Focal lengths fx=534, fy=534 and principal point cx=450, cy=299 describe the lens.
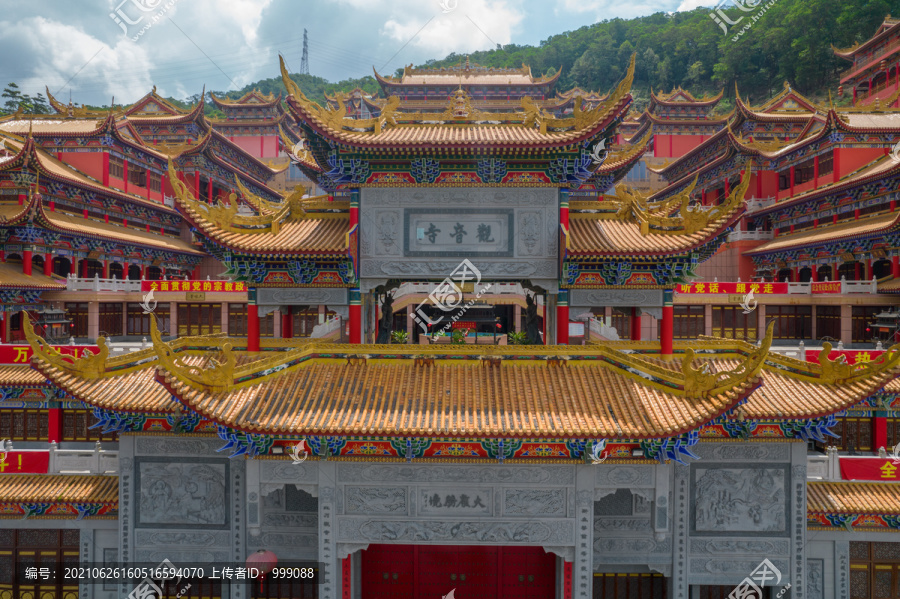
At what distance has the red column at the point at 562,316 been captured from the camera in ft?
40.8

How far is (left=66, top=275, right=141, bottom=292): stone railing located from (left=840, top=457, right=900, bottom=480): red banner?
28.2 m

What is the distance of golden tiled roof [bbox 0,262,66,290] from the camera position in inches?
811

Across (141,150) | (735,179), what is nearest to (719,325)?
(735,179)

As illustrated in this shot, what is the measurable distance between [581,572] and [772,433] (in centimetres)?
464

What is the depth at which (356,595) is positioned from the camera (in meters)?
12.0

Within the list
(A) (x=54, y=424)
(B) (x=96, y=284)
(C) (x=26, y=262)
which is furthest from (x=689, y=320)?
(C) (x=26, y=262)

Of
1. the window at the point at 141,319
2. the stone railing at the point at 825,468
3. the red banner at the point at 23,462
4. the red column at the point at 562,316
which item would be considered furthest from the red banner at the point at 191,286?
the stone railing at the point at 825,468

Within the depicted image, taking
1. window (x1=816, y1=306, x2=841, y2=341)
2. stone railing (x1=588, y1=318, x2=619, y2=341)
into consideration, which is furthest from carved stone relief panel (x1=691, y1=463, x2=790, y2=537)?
window (x1=816, y1=306, x2=841, y2=341)

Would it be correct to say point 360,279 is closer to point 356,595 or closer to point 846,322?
point 356,595

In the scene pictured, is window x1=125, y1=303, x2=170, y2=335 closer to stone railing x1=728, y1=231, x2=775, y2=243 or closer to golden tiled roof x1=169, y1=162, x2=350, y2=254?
golden tiled roof x1=169, y1=162, x2=350, y2=254

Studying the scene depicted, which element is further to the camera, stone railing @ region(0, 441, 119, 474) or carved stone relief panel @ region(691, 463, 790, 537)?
stone railing @ region(0, 441, 119, 474)

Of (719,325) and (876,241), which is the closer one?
(876,241)

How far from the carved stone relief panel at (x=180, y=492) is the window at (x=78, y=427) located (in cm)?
829

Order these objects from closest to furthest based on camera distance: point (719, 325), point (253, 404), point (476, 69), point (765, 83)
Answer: point (253, 404), point (719, 325), point (476, 69), point (765, 83)
